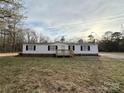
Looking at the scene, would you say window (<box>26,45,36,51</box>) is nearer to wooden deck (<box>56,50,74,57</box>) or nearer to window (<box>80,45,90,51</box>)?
wooden deck (<box>56,50,74,57</box>)

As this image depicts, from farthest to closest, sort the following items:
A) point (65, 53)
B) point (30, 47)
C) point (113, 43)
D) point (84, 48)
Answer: point (113, 43), point (84, 48), point (30, 47), point (65, 53)

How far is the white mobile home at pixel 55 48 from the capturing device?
1044 inches

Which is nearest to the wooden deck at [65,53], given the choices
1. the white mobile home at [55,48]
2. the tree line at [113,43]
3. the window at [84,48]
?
the white mobile home at [55,48]

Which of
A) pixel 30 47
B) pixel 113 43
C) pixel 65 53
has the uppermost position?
pixel 113 43

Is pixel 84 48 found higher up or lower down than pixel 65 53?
higher up

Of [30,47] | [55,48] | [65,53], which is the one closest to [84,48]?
[65,53]

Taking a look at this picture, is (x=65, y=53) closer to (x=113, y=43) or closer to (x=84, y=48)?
(x=84, y=48)

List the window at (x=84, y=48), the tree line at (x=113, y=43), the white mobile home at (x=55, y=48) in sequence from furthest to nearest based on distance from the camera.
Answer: the tree line at (x=113, y=43) → the window at (x=84, y=48) → the white mobile home at (x=55, y=48)

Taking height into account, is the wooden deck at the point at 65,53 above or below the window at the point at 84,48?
below

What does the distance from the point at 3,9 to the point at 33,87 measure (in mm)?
9527

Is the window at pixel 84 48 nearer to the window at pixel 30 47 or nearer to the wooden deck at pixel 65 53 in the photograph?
the wooden deck at pixel 65 53

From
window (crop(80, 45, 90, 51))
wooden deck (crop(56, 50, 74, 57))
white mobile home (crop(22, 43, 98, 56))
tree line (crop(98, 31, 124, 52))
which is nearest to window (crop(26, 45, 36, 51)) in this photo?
white mobile home (crop(22, 43, 98, 56))

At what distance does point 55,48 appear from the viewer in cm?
2669

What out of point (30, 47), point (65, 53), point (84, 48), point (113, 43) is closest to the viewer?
point (65, 53)
